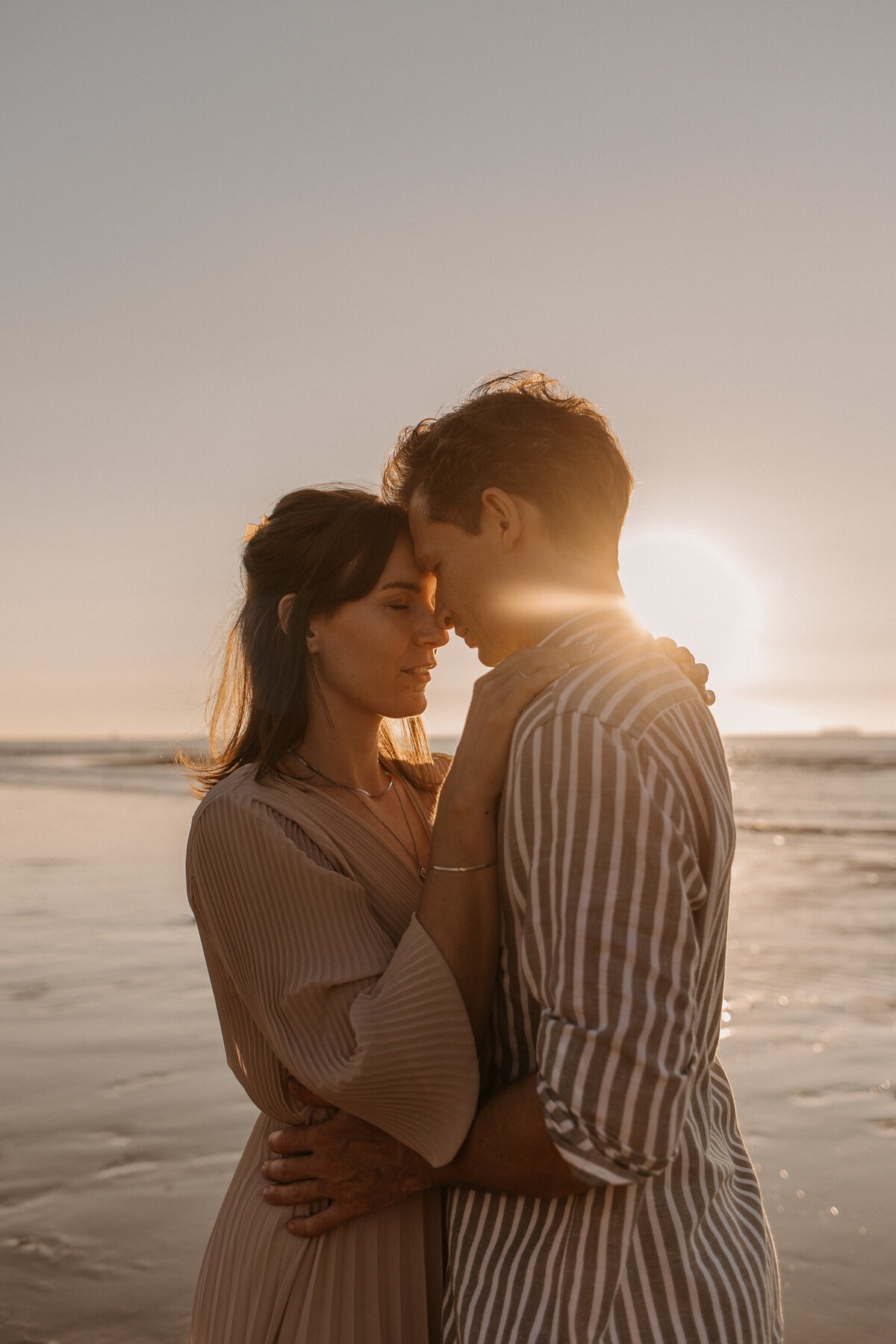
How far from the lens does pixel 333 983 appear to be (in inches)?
78.5

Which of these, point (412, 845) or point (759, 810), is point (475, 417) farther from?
point (759, 810)

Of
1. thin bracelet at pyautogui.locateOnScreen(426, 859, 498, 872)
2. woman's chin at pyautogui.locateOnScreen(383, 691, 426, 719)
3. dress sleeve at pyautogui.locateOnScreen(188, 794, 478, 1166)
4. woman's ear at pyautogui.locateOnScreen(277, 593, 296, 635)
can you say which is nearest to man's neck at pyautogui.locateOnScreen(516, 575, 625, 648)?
thin bracelet at pyautogui.locateOnScreen(426, 859, 498, 872)

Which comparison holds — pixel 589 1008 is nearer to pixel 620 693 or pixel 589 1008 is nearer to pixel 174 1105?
pixel 620 693

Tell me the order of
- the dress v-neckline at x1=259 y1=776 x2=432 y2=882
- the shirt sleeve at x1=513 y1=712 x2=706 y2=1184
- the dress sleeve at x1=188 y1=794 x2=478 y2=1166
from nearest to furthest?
1. the shirt sleeve at x1=513 y1=712 x2=706 y2=1184
2. the dress sleeve at x1=188 y1=794 x2=478 y2=1166
3. the dress v-neckline at x1=259 y1=776 x2=432 y2=882

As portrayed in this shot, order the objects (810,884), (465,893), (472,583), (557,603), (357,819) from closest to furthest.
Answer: (465,893), (557,603), (472,583), (357,819), (810,884)

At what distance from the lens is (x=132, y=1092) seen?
18.5 feet

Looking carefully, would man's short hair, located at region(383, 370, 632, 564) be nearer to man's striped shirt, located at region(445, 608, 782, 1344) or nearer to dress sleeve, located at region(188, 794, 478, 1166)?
man's striped shirt, located at region(445, 608, 782, 1344)

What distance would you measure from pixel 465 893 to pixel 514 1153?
0.44 m

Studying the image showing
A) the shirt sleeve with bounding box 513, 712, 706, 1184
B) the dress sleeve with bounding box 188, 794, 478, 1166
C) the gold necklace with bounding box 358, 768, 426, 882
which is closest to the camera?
the shirt sleeve with bounding box 513, 712, 706, 1184

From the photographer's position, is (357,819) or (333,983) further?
(357,819)

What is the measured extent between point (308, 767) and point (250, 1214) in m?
1.04

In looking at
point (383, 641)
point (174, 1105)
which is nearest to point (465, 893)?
point (383, 641)

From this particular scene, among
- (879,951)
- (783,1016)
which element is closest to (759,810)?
(879,951)

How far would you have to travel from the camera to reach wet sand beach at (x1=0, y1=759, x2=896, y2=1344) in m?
3.93
